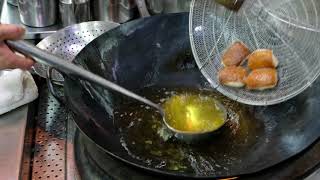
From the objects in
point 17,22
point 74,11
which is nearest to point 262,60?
point 74,11

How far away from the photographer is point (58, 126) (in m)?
1.01

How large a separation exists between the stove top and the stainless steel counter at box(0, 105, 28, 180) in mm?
18

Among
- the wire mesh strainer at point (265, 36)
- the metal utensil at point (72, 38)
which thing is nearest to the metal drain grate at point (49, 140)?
the metal utensil at point (72, 38)

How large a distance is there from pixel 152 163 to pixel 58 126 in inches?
12.0

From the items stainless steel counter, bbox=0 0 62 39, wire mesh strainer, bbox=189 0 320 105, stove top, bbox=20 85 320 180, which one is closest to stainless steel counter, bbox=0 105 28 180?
stove top, bbox=20 85 320 180

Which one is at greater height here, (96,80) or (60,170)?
(96,80)

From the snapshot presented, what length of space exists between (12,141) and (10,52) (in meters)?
0.22

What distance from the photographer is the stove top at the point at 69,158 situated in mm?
792

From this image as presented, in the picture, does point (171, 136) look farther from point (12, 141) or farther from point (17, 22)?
point (17, 22)

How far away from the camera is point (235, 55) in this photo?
1.00 metres

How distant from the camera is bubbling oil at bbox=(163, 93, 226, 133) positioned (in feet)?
2.99

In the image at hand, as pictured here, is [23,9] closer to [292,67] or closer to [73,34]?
[73,34]

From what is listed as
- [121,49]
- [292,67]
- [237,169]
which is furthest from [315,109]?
[121,49]

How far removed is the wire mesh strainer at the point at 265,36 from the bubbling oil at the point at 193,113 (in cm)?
5
